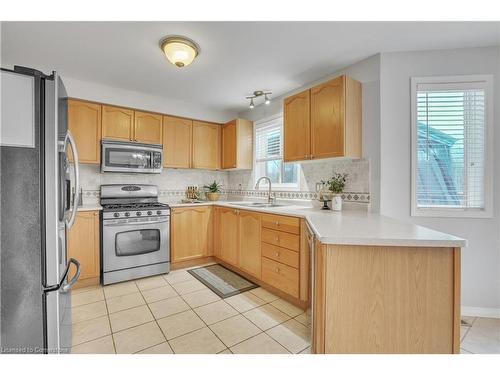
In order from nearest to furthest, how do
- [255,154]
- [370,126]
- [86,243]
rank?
[370,126] → [86,243] → [255,154]

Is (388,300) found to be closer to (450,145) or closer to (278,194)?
(450,145)

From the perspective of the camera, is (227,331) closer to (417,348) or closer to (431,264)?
(417,348)

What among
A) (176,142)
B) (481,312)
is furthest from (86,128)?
(481,312)

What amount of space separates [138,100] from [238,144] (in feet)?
5.02

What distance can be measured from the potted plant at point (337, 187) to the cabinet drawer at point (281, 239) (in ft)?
1.95

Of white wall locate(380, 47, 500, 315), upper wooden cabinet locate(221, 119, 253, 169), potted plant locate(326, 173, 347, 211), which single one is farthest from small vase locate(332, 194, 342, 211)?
upper wooden cabinet locate(221, 119, 253, 169)

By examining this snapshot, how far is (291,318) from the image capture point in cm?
200

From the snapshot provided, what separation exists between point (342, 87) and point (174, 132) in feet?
7.96

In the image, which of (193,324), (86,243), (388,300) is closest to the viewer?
(388,300)

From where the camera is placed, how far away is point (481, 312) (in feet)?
6.59

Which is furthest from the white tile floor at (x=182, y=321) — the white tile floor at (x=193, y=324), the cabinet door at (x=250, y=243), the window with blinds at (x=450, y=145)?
the window with blinds at (x=450, y=145)

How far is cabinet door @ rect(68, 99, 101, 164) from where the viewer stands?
2.73 metres

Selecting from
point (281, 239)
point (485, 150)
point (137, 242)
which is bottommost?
point (137, 242)

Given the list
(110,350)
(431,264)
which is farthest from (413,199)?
(110,350)
